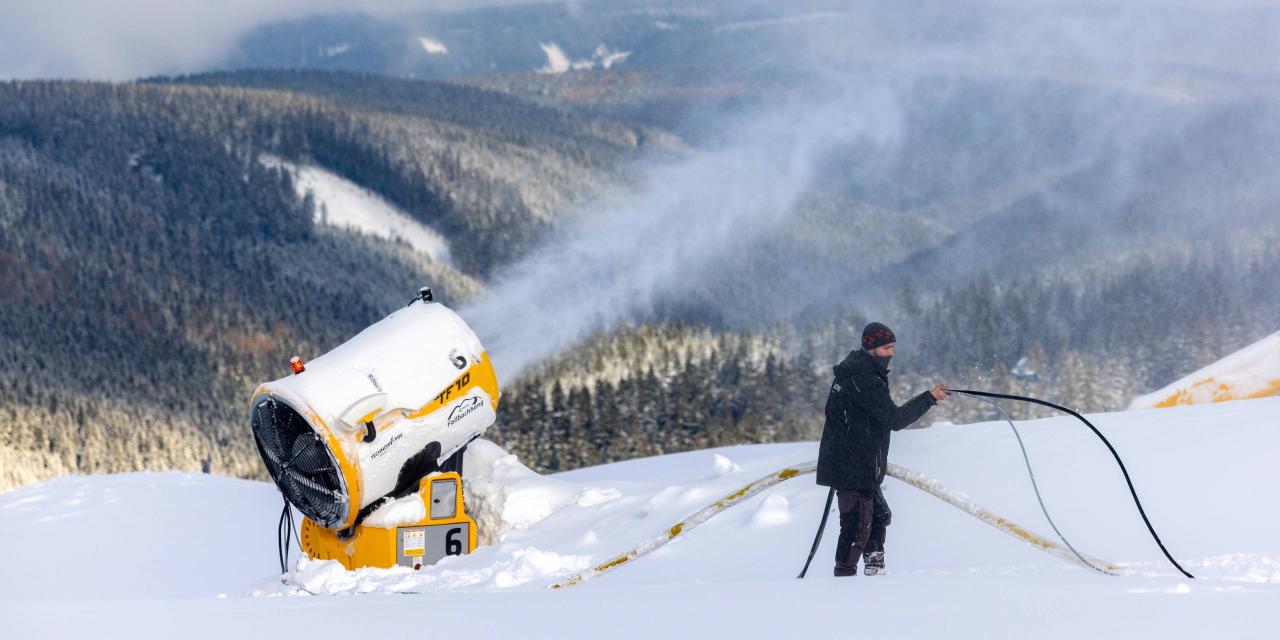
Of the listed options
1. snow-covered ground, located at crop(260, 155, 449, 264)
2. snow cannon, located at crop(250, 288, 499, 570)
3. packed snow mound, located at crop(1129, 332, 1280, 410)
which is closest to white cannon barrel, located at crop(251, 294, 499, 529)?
snow cannon, located at crop(250, 288, 499, 570)

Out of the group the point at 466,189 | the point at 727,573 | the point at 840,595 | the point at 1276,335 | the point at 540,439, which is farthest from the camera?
the point at 466,189

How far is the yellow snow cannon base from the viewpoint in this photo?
1502 centimetres

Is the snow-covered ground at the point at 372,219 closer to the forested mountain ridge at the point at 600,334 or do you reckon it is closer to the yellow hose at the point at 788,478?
the forested mountain ridge at the point at 600,334

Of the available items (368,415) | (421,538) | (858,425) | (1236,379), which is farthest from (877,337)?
(1236,379)

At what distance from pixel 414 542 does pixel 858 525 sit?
6.18 metres

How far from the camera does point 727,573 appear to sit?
12445 millimetres

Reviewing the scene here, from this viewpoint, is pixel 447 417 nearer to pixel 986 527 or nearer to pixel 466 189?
pixel 986 527

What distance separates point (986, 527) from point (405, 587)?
5.98 metres

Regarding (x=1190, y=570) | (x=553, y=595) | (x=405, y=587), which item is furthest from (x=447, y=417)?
(x=1190, y=570)

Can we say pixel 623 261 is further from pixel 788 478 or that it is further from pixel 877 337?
pixel 877 337

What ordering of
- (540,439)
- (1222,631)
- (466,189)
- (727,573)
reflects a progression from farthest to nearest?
(466,189), (540,439), (727,573), (1222,631)

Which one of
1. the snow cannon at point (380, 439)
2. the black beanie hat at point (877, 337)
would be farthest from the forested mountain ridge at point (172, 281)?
the black beanie hat at point (877, 337)

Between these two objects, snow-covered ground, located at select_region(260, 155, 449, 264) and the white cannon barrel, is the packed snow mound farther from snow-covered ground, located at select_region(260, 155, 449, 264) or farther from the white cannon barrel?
snow-covered ground, located at select_region(260, 155, 449, 264)

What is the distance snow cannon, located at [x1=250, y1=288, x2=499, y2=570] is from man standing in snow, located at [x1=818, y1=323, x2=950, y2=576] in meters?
5.82
